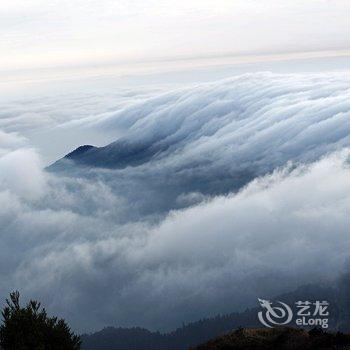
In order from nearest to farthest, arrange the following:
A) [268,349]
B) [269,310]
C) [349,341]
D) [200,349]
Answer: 1. [349,341]
2. [268,349]
3. [200,349]
4. [269,310]

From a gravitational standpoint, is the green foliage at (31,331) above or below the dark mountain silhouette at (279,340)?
above

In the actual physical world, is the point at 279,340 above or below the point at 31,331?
below

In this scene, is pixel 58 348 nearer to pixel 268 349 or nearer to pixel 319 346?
pixel 268 349

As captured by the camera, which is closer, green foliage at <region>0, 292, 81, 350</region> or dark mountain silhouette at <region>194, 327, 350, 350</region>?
green foliage at <region>0, 292, 81, 350</region>

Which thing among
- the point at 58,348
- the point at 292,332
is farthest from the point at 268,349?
the point at 58,348

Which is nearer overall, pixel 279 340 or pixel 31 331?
pixel 31 331

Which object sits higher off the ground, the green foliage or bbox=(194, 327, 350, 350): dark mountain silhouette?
the green foliage

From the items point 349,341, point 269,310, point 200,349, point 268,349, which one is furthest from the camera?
point 269,310

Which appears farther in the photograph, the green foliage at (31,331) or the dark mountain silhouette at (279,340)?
the dark mountain silhouette at (279,340)
